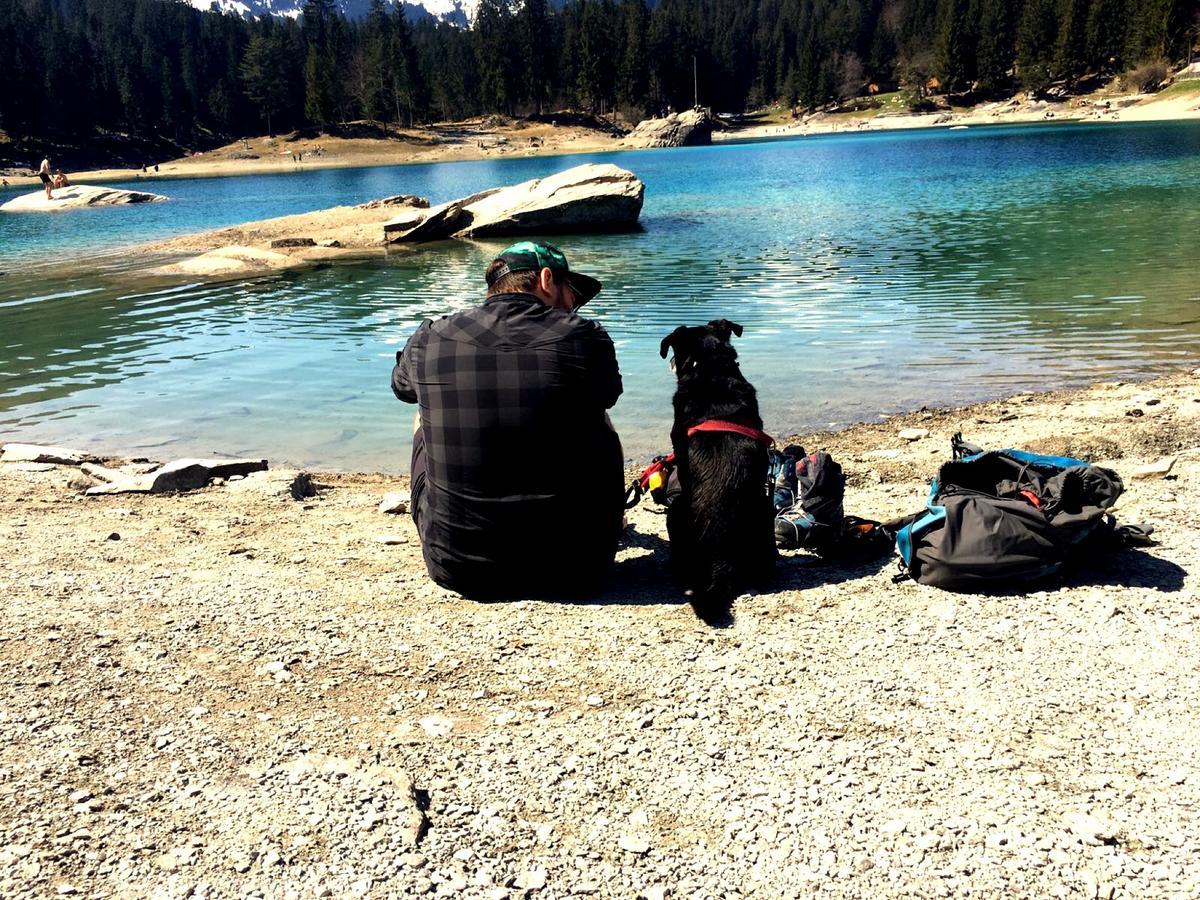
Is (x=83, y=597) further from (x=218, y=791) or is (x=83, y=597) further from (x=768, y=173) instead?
(x=768, y=173)

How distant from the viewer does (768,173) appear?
161ft

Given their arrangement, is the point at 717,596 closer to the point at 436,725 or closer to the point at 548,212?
the point at 436,725

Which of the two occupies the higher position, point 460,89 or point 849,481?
point 460,89

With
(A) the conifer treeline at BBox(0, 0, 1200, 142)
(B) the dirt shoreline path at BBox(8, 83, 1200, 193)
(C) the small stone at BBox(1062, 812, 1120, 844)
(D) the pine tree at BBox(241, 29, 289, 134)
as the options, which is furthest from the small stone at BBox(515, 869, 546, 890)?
(D) the pine tree at BBox(241, 29, 289, 134)

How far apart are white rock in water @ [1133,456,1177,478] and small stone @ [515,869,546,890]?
17.5 feet

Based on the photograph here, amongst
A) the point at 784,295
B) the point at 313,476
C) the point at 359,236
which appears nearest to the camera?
the point at 313,476

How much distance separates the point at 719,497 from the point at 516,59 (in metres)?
143

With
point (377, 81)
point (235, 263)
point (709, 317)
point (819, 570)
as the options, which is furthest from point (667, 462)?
point (377, 81)

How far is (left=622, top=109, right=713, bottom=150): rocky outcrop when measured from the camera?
106 metres

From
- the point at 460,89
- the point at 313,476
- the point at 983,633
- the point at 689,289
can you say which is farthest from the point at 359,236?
the point at 460,89

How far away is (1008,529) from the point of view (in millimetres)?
4422

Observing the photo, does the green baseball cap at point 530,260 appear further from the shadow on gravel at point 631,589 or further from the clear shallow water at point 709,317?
the clear shallow water at point 709,317

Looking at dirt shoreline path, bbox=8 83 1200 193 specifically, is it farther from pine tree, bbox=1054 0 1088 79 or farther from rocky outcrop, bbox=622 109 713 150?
pine tree, bbox=1054 0 1088 79

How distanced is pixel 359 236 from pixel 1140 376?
24047 mm
